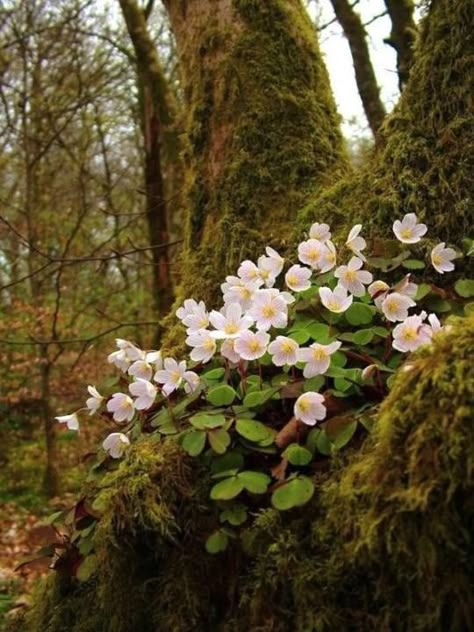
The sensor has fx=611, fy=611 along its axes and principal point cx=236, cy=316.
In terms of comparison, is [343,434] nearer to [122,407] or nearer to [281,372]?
[281,372]

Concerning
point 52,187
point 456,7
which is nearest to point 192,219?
point 456,7

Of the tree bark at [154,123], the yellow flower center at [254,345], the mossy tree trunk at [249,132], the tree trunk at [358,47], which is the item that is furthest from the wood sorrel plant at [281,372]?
the tree trunk at [358,47]

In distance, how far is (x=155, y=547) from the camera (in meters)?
1.67


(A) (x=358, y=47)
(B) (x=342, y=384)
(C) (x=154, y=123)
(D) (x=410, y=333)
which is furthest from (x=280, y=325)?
(C) (x=154, y=123)

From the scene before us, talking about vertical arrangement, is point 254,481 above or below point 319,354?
below

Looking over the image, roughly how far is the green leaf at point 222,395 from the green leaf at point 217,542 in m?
0.37

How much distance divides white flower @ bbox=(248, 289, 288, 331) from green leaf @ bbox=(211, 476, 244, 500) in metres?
0.49

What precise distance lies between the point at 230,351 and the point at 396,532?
0.74 metres

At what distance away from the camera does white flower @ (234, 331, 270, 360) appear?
1.74 m

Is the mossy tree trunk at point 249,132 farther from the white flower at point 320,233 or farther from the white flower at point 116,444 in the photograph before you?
the white flower at point 116,444

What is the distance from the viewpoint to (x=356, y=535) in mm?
1344

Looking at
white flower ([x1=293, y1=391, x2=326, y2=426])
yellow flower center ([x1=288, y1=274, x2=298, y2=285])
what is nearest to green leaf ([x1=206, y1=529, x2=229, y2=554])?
white flower ([x1=293, y1=391, x2=326, y2=426])

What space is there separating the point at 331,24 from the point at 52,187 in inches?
258

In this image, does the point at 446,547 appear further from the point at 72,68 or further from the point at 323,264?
the point at 72,68
